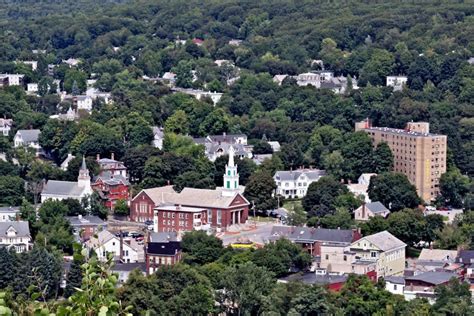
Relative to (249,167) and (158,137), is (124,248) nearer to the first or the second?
(249,167)

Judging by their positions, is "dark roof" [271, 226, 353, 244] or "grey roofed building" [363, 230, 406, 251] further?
"dark roof" [271, 226, 353, 244]

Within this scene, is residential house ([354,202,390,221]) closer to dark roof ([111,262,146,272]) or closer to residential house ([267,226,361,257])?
residential house ([267,226,361,257])

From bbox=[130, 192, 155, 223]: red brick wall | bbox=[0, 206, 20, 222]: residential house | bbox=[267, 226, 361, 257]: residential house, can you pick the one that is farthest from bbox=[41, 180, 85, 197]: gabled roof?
bbox=[267, 226, 361, 257]: residential house

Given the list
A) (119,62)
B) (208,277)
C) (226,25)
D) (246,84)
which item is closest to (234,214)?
(208,277)

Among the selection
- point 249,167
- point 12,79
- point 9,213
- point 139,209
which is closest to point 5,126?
point 249,167

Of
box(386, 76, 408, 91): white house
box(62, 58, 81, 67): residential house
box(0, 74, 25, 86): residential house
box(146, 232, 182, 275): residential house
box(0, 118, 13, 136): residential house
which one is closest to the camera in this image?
box(146, 232, 182, 275): residential house

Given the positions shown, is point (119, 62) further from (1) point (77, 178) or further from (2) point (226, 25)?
(1) point (77, 178)
